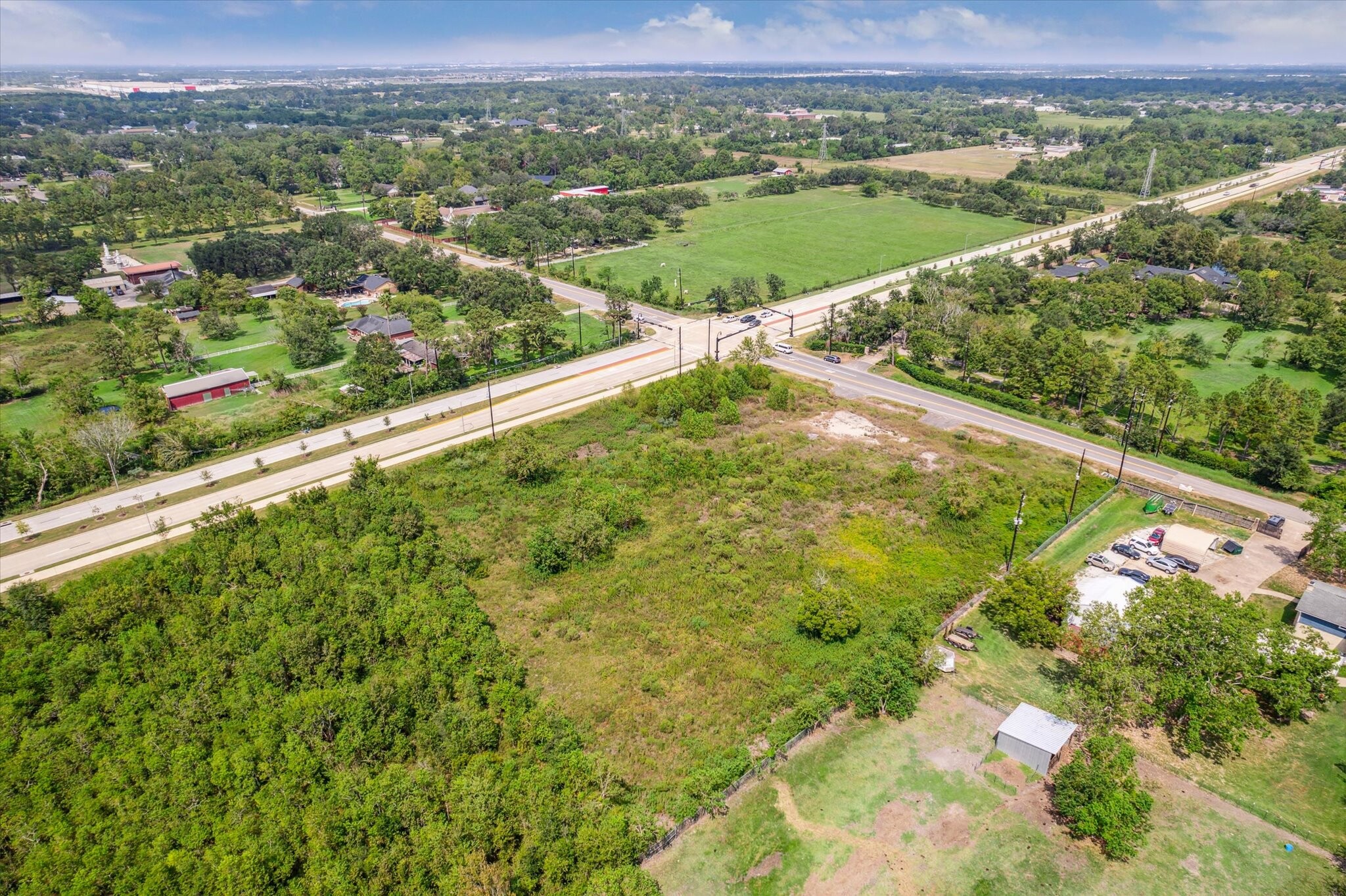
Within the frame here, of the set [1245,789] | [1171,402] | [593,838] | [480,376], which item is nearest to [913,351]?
[1171,402]

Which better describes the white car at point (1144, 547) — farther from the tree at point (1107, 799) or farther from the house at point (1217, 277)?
the house at point (1217, 277)

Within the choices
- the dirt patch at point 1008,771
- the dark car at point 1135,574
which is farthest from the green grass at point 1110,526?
the dirt patch at point 1008,771

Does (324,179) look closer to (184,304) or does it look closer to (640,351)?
(184,304)

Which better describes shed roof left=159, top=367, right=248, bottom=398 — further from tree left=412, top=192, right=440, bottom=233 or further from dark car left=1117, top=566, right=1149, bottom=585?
dark car left=1117, top=566, right=1149, bottom=585

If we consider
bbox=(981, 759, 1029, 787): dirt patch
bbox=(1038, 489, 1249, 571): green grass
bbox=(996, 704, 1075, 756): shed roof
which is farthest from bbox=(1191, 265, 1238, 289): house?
bbox=(981, 759, 1029, 787): dirt patch

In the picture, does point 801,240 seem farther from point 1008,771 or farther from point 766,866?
point 766,866
